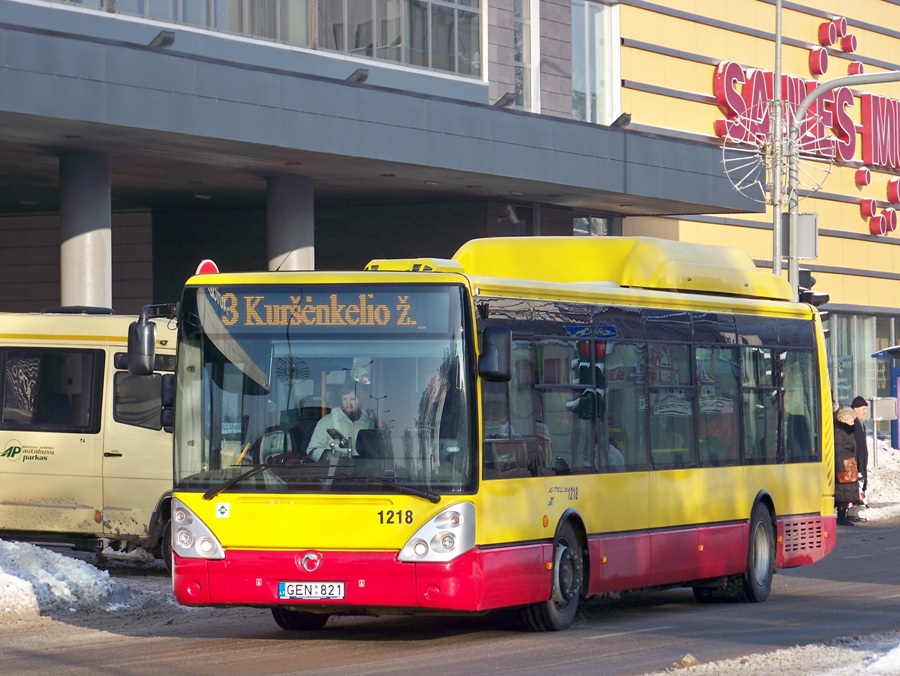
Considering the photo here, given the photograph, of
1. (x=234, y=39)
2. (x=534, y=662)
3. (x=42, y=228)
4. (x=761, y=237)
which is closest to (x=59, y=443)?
(x=534, y=662)

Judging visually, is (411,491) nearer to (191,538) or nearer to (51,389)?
(191,538)

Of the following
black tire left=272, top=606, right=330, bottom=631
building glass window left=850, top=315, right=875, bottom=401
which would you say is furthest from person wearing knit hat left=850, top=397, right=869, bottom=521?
building glass window left=850, top=315, right=875, bottom=401

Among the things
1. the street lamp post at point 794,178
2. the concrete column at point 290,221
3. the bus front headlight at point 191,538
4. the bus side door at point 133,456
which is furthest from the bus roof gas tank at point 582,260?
the concrete column at point 290,221

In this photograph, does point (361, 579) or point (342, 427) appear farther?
point (342, 427)

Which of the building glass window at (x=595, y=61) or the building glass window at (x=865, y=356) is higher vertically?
the building glass window at (x=595, y=61)

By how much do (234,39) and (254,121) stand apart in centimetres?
399

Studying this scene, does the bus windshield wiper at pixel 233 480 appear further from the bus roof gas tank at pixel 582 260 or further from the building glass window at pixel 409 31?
the building glass window at pixel 409 31

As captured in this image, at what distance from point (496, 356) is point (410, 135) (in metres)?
15.0

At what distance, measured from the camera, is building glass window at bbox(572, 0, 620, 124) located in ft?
118

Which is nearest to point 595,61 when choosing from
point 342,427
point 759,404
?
point 759,404

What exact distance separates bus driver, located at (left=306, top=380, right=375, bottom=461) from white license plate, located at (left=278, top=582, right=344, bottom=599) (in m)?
0.82

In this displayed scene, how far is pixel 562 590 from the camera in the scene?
484 inches

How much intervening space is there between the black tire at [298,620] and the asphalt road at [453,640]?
0.09 meters

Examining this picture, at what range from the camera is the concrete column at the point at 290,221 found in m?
28.2
